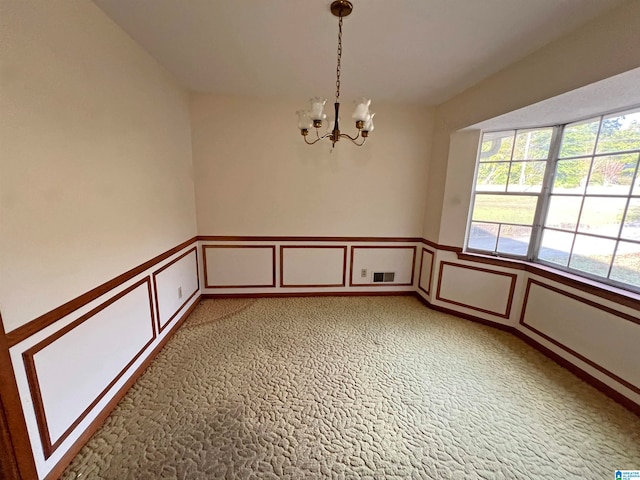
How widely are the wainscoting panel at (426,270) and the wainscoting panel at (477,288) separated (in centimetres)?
15

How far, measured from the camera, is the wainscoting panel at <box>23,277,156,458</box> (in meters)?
1.32

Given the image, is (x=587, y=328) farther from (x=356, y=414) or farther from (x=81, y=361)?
(x=81, y=361)

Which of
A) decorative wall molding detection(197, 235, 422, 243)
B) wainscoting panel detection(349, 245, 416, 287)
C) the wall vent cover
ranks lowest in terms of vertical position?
the wall vent cover

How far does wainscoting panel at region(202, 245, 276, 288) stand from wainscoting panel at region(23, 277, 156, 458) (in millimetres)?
1348

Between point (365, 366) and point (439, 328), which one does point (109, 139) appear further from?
point (439, 328)

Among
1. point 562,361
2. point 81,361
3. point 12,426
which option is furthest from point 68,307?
point 562,361

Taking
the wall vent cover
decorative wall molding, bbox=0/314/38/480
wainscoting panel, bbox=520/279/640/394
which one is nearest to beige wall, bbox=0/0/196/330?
decorative wall molding, bbox=0/314/38/480

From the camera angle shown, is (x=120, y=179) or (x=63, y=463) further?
(x=120, y=179)

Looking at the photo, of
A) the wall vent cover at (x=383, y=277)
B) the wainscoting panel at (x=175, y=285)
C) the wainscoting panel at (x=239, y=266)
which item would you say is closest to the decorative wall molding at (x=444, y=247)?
the wall vent cover at (x=383, y=277)

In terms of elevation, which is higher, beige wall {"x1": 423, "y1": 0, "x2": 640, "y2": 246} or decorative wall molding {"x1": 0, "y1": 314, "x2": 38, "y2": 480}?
beige wall {"x1": 423, "y1": 0, "x2": 640, "y2": 246}

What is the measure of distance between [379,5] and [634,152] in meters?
2.32

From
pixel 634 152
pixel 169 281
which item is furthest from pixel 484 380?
pixel 169 281

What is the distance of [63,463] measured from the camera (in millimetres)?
1425

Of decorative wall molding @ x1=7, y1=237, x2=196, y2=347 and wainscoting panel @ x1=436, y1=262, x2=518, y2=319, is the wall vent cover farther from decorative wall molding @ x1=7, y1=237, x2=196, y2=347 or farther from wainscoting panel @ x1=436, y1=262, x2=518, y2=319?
decorative wall molding @ x1=7, y1=237, x2=196, y2=347
